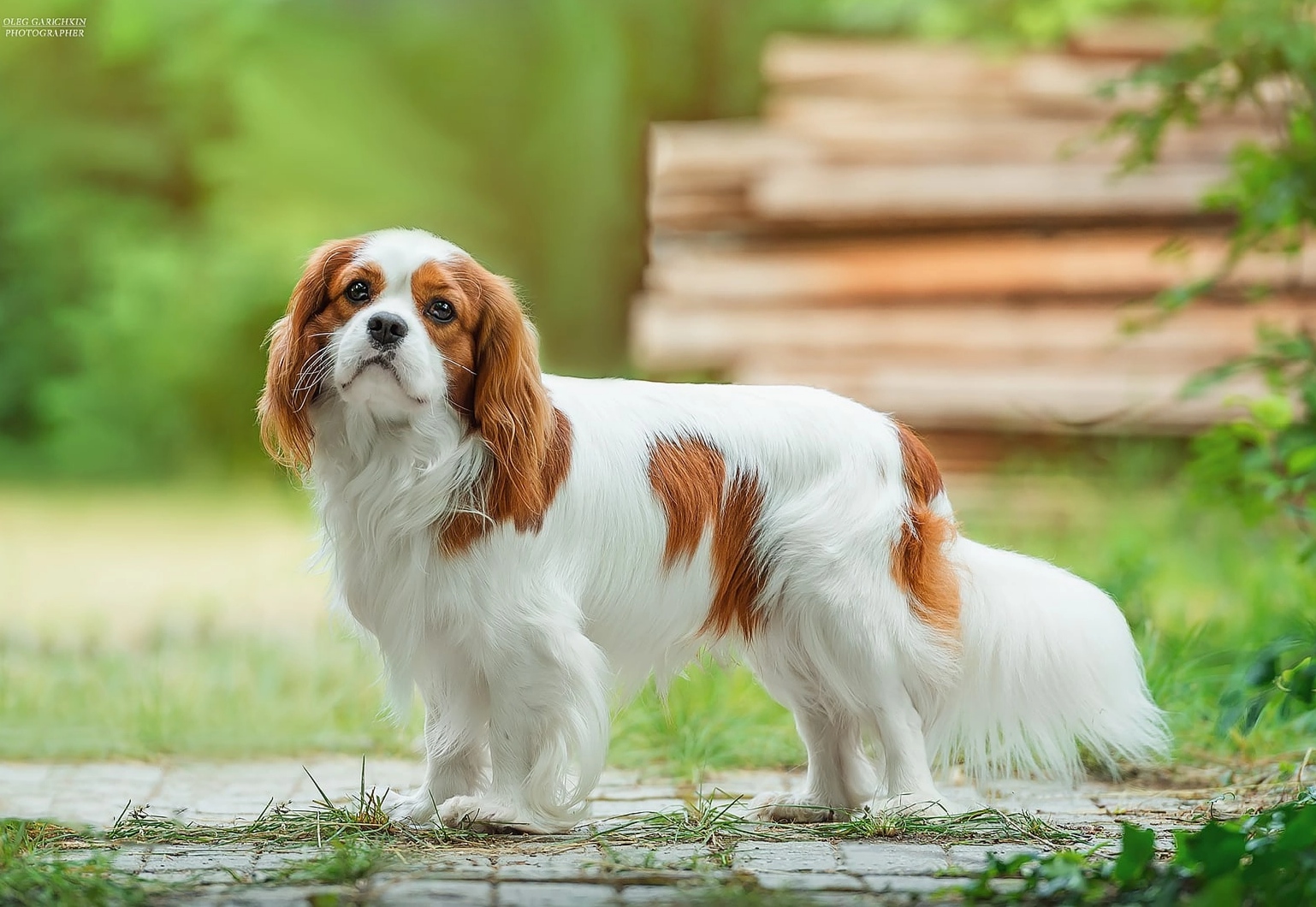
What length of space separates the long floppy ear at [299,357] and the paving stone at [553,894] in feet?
3.46

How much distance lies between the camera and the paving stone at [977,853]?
276 centimetres

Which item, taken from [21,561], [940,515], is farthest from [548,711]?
[21,561]

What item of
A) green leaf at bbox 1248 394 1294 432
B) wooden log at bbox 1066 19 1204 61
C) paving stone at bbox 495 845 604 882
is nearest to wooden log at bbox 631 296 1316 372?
wooden log at bbox 1066 19 1204 61

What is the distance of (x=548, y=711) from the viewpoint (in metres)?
3.05

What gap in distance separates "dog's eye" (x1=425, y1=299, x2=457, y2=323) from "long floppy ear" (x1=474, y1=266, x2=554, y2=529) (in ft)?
0.25

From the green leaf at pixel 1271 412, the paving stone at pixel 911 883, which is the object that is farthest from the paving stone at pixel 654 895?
the green leaf at pixel 1271 412

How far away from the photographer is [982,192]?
25.4 feet

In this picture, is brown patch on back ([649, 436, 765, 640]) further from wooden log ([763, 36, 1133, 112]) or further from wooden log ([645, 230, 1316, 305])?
wooden log ([763, 36, 1133, 112])

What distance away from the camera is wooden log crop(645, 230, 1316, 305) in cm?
773

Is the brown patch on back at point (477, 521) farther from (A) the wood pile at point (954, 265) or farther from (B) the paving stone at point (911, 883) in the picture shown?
(A) the wood pile at point (954, 265)

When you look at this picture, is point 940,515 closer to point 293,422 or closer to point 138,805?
point 293,422

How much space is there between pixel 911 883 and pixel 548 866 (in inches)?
26.0

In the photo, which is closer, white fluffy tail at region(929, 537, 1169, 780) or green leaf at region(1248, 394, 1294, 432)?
white fluffy tail at region(929, 537, 1169, 780)

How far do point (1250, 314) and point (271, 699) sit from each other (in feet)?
17.7
